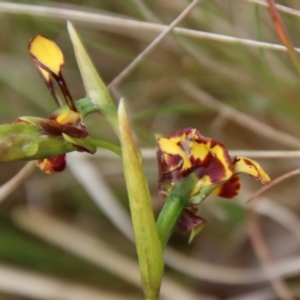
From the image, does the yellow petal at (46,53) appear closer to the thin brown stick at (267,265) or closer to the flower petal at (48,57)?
the flower petal at (48,57)

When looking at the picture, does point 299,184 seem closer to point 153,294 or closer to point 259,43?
point 259,43

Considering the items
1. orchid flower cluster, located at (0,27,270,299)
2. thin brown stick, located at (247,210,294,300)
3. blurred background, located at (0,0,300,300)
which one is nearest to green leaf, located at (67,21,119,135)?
orchid flower cluster, located at (0,27,270,299)

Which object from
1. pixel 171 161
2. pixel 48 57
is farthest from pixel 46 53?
pixel 171 161

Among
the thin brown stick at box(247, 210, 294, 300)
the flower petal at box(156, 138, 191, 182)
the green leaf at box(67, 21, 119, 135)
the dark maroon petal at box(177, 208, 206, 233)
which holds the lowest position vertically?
Answer: the dark maroon petal at box(177, 208, 206, 233)

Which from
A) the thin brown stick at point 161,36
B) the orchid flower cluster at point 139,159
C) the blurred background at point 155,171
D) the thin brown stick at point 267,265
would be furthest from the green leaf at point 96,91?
the thin brown stick at point 267,265

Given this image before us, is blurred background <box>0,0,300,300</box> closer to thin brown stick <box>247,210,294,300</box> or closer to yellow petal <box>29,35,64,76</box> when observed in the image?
thin brown stick <box>247,210,294,300</box>

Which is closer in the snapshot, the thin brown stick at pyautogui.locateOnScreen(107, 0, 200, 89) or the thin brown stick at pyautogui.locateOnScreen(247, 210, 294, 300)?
the thin brown stick at pyautogui.locateOnScreen(107, 0, 200, 89)

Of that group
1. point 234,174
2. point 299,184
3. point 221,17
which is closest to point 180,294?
point 299,184

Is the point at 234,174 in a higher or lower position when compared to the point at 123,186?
lower
